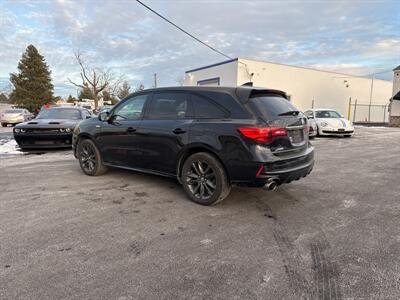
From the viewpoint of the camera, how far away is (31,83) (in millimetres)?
52094

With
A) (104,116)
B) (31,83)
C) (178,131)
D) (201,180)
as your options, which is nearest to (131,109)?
(104,116)

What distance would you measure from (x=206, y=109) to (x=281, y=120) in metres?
1.08

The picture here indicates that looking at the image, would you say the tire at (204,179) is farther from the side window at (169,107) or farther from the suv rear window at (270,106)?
the suv rear window at (270,106)

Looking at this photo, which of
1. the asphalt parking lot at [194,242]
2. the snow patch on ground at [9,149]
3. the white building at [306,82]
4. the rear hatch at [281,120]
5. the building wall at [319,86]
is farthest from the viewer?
the building wall at [319,86]

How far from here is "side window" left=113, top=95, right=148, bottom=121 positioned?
5.72m

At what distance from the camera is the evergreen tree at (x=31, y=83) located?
169ft

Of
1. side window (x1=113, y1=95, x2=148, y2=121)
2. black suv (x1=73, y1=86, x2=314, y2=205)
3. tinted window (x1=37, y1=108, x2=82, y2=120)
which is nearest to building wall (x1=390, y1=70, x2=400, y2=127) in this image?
tinted window (x1=37, y1=108, x2=82, y2=120)

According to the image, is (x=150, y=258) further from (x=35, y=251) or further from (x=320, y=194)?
(x=320, y=194)

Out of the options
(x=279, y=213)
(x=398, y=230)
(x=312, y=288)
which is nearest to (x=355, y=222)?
(x=398, y=230)

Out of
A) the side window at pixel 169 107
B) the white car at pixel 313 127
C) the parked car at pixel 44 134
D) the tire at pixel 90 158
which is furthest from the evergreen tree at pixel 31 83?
the side window at pixel 169 107

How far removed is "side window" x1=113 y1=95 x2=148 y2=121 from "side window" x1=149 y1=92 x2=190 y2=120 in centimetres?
29

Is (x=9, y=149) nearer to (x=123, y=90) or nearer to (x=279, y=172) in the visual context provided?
(x=279, y=172)

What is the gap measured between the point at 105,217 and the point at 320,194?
347 cm

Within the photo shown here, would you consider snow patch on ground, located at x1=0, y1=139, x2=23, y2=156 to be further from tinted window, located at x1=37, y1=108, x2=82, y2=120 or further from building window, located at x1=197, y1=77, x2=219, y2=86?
building window, located at x1=197, y1=77, x2=219, y2=86
